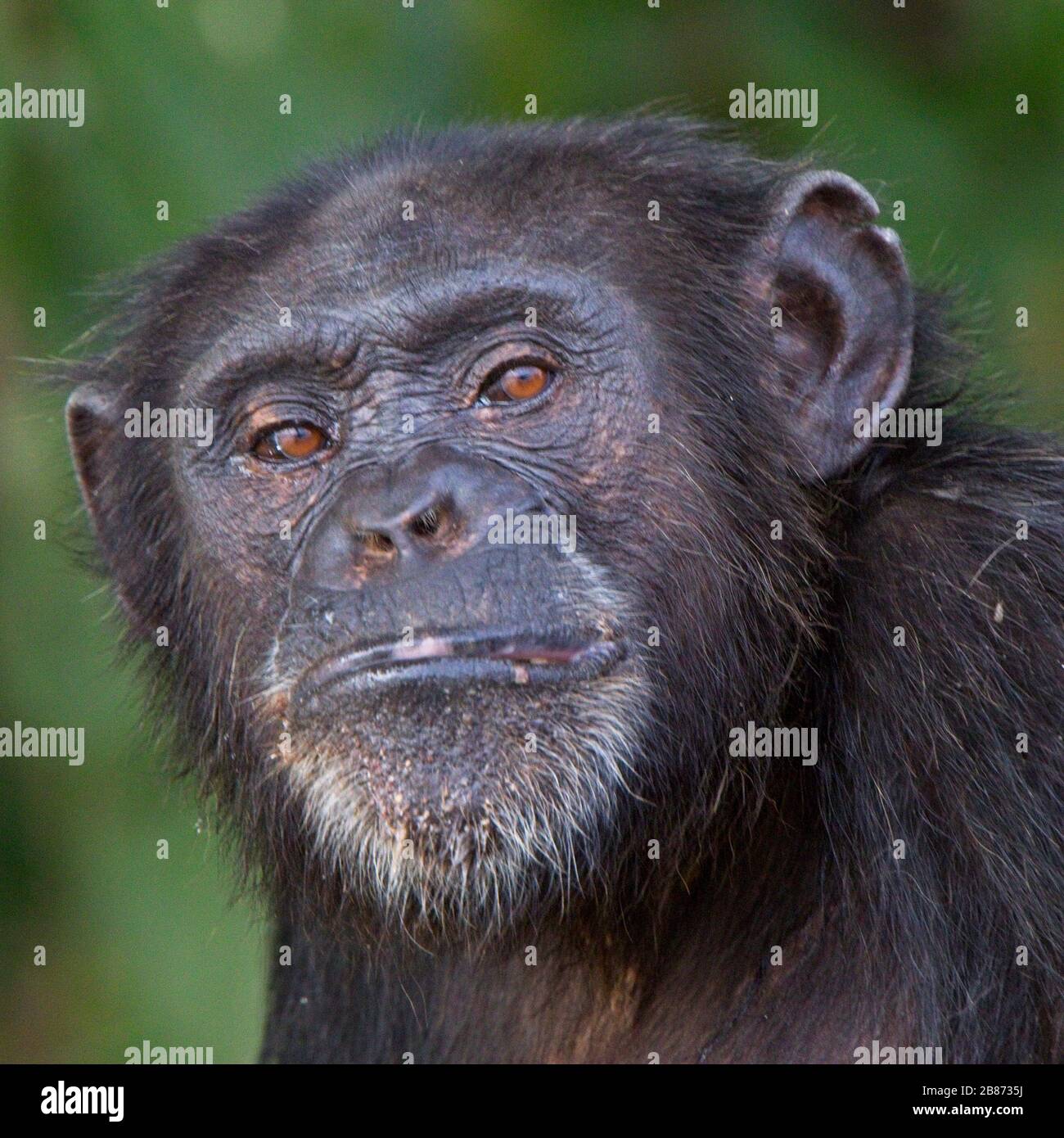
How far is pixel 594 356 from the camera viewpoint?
461cm

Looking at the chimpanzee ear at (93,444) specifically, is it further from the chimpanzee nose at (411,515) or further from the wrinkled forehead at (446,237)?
the chimpanzee nose at (411,515)

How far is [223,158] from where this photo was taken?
747 cm

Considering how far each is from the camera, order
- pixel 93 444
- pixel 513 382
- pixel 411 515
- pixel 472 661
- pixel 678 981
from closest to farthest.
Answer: pixel 472 661
pixel 411 515
pixel 513 382
pixel 678 981
pixel 93 444

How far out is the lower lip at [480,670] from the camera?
403 centimetres

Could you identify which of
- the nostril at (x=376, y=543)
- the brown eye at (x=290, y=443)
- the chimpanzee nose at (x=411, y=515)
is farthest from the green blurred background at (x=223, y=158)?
the nostril at (x=376, y=543)

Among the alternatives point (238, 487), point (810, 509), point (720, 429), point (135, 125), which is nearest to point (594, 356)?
point (720, 429)

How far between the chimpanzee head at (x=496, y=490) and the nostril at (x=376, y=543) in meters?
0.02

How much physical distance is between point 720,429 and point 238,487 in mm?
1326

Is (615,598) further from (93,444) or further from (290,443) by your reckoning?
(93,444)

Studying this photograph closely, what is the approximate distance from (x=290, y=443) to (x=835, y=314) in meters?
1.54

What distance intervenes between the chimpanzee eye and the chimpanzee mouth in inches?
29.5

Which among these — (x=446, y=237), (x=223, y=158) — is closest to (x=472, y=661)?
(x=446, y=237)

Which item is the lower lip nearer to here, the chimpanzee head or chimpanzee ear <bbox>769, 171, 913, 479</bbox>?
the chimpanzee head

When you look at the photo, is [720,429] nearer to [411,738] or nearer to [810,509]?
[810,509]
